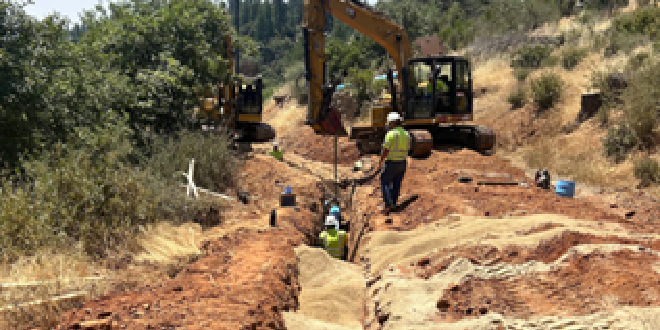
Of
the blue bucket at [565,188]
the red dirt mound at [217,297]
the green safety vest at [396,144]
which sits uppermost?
the green safety vest at [396,144]

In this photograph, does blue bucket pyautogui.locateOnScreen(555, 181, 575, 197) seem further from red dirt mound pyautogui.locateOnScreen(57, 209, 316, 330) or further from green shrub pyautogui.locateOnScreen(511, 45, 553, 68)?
green shrub pyautogui.locateOnScreen(511, 45, 553, 68)

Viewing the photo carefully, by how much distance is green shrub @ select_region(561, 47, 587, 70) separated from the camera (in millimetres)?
25350

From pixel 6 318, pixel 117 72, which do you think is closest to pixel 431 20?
pixel 117 72

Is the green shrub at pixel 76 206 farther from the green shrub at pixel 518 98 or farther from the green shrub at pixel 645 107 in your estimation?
the green shrub at pixel 518 98

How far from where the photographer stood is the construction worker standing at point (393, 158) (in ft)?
34.5

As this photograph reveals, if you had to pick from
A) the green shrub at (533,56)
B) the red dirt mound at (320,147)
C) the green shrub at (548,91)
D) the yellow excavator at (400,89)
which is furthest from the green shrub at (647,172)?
the green shrub at (533,56)

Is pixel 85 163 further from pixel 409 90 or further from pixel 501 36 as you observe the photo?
pixel 501 36

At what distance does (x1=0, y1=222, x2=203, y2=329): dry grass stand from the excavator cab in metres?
11.0

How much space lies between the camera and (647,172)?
539 inches

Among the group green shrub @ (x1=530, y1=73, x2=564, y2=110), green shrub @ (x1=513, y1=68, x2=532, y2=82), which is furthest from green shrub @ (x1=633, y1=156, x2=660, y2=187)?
green shrub @ (x1=513, y1=68, x2=532, y2=82)

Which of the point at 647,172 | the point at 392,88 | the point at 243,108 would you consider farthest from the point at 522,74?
the point at 647,172

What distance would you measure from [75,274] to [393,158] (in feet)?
20.0

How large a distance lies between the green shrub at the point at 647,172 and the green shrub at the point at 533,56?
14687 mm

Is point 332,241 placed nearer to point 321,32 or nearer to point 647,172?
point 647,172
